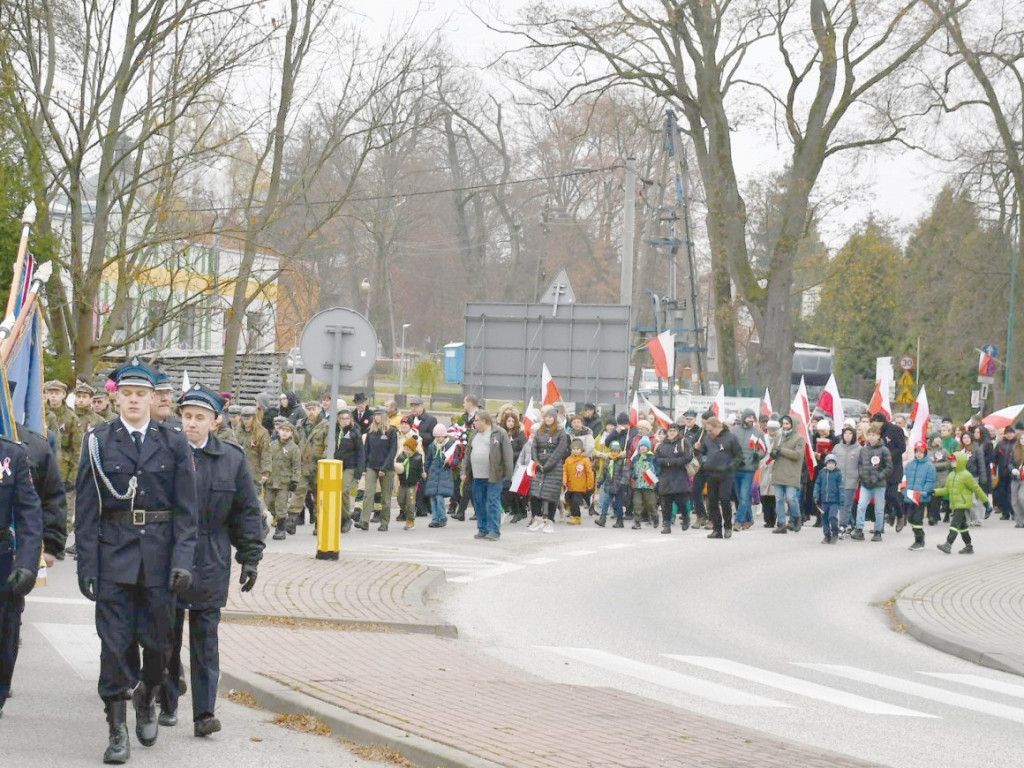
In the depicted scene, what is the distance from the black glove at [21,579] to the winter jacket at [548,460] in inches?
610

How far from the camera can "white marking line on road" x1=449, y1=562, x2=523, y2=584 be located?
53.6 feet

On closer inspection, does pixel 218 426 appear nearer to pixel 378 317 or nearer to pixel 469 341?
pixel 469 341

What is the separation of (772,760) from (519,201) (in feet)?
192

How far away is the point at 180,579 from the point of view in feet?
23.2

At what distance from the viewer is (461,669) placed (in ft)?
33.0

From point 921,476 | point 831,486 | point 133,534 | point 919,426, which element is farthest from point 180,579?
point 919,426

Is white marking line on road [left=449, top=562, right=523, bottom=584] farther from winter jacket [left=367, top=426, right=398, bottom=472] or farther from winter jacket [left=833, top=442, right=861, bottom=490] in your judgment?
winter jacket [left=833, top=442, right=861, bottom=490]

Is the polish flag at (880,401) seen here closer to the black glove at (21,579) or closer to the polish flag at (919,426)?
the polish flag at (919,426)

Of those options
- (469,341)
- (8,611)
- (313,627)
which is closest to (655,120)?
(469,341)

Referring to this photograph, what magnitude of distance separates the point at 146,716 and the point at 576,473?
1653cm

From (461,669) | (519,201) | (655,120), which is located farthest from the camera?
(519,201)

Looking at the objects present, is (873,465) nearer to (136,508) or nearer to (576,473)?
(576,473)

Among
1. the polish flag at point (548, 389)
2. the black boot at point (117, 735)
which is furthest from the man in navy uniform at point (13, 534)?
the polish flag at point (548, 389)

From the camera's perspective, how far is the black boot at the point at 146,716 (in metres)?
7.32
